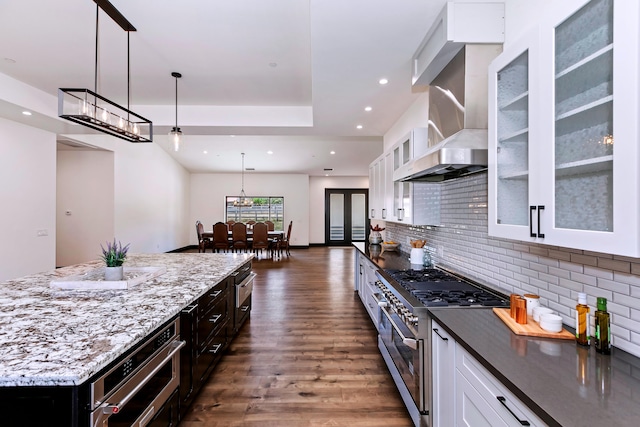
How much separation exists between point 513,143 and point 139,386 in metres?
2.08

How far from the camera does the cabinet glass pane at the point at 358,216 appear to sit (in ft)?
37.8

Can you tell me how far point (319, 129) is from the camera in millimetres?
4676

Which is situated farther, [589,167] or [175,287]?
[175,287]

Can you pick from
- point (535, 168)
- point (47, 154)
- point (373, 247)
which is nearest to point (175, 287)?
point (535, 168)

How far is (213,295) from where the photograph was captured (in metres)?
2.26

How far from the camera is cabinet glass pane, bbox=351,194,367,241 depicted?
11.5 meters

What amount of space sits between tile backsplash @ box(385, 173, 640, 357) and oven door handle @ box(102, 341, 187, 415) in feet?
6.44

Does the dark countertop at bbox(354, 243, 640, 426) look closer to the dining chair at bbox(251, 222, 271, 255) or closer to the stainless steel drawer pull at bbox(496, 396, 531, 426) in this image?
the stainless steel drawer pull at bbox(496, 396, 531, 426)

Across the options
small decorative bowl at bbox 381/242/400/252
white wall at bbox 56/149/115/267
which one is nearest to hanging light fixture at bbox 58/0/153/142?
small decorative bowl at bbox 381/242/400/252

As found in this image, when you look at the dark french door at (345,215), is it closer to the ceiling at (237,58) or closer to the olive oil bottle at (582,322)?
the ceiling at (237,58)

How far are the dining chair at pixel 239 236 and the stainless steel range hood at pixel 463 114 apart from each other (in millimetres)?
6787

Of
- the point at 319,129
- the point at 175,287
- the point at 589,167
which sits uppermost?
the point at 319,129

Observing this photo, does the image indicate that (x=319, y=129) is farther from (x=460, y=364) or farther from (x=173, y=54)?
(x=460, y=364)

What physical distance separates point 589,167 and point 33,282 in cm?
328
